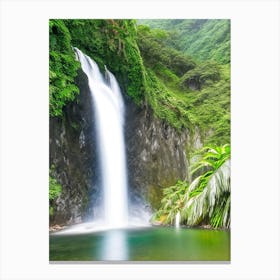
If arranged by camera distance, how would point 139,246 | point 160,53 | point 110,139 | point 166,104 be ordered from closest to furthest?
point 139,246, point 110,139, point 160,53, point 166,104

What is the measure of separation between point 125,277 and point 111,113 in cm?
178

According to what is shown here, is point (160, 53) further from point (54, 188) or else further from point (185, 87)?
point (54, 188)

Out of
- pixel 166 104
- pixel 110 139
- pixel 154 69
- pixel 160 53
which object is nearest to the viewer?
pixel 110 139

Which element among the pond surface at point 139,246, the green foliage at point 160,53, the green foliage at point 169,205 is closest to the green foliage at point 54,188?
the pond surface at point 139,246

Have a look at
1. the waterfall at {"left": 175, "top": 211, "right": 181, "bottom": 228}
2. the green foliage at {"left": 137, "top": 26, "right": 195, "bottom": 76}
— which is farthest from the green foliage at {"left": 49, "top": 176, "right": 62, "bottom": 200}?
the green foliage at {"left": 137, "top": 26, "right": 195, "bottom": 76}

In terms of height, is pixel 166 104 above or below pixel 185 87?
below

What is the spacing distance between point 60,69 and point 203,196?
2111 millimetres

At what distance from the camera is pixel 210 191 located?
16.4 ft

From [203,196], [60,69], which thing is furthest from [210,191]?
[60,69]

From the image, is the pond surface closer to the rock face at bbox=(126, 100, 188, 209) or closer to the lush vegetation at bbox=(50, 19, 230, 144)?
the rock face at bbox=(126, 100, 188, 209)

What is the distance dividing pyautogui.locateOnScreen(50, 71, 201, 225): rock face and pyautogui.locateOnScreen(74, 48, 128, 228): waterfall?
0.23 feet
